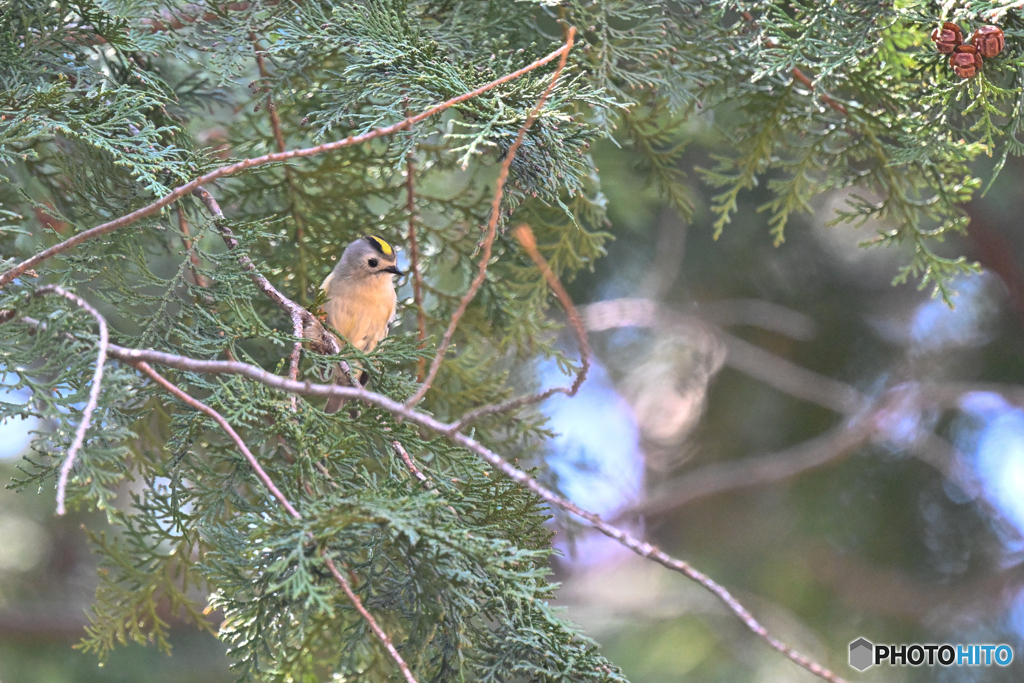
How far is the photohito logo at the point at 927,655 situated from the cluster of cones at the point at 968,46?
11.8 feet

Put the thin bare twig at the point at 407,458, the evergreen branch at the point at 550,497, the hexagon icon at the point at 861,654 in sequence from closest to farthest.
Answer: the evergreen branch at the point at 550,497 → the thin bare twig at the point at 407,458 → the hexagon icon at the point at 861,654

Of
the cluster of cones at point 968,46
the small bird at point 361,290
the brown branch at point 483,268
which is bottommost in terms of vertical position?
the brown branch at point 483,268

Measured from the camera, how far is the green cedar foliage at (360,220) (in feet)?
6.09

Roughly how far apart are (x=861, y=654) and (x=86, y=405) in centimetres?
466

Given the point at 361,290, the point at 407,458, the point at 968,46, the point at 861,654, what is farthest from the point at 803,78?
A: the point at 861,654

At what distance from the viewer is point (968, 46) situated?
2.30 meters

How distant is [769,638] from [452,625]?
2.37ft

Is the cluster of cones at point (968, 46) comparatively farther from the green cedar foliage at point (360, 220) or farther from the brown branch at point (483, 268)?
the brown branch at point (483, 268)

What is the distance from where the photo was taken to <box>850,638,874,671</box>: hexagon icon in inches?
190

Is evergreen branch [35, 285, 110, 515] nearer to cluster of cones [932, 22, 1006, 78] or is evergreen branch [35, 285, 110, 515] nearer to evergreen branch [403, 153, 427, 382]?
evergreen branch [403, 153, 427, 382]

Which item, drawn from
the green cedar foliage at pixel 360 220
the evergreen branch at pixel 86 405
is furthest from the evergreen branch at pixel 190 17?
the evergreen branch at pixel 86 405

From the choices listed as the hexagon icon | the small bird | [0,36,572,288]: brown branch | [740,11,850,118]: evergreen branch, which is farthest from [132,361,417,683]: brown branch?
the hexagon icon

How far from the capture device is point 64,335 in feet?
6.24

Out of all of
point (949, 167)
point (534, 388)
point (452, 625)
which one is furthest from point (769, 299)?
point (452, 625)
